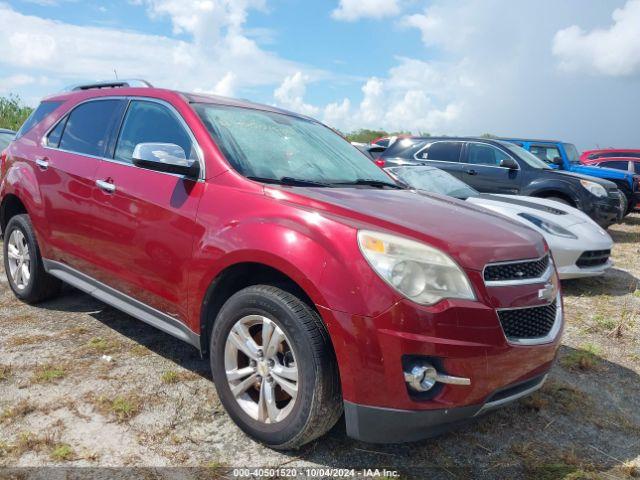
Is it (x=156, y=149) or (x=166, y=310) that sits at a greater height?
(x=156, y=149)

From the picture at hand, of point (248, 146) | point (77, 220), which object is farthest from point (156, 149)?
point (77, 220)

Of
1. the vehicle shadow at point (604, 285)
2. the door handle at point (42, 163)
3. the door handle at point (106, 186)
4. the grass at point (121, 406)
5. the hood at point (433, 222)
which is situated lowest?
the vehicle shadow at point (604, 285)

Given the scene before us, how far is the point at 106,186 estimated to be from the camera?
11.1 ft

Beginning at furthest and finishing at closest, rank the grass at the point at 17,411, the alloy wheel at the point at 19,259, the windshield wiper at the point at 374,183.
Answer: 1. the alloy wheel at the point at 19,259
2. the windshield wiper at the point at 374,183
3. the grass at the point at 17,411

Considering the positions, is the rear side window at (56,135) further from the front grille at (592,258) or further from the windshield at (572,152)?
the windshield at (572,152)

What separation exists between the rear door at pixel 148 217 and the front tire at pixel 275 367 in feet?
1.47

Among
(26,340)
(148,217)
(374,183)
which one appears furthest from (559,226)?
→ (26,340)

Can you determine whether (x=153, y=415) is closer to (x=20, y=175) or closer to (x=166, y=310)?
(x=166, y=310)

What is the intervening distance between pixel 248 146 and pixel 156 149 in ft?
1.68

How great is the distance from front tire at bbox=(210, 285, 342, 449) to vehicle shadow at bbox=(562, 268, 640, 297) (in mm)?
4244

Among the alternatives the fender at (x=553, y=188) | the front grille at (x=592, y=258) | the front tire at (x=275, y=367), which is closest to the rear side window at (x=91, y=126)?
the front tire at (x=275, y=367)

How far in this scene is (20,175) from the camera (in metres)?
4.32

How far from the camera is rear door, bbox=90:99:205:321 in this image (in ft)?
9.52

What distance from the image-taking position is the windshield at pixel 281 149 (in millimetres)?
2969
